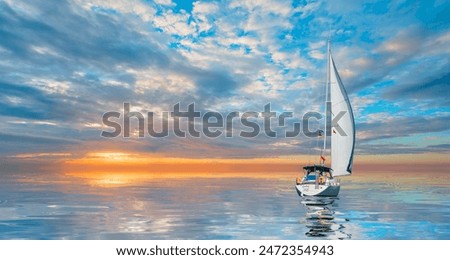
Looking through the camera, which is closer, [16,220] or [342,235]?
[342,235]

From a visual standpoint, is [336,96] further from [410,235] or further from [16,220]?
[16,220]

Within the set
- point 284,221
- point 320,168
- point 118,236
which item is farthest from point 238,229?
point 320,168

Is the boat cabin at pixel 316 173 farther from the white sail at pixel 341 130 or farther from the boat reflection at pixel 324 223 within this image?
the boat reflection at pixel 324 223

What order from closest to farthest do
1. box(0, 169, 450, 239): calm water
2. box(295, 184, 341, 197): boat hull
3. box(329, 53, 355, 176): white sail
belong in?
1. box(0, 169, 450, 239): calm water
2. box(295, 184, 341, 197): boat hull
3. box(329, 53, 355, 176): white sail

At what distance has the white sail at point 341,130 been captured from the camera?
66062 mm

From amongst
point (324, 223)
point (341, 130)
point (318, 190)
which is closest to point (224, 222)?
point (324, 223)

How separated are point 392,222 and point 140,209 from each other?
2496cm

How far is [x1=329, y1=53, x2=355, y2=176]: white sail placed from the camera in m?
66.1

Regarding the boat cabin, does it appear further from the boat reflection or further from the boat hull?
the boat reflection

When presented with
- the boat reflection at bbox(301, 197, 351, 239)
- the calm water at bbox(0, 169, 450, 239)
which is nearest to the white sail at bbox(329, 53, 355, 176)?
the calm water at bbox(0, 169, 450, 239)

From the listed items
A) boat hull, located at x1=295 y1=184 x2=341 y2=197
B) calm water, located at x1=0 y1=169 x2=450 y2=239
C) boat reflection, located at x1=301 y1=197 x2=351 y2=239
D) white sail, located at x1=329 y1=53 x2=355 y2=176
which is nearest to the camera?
boat reflection, located at x1=301 y1=197 x2=351 y2=239

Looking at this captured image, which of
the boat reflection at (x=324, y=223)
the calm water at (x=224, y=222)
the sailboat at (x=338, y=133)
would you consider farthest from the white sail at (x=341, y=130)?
the boat reflection at (x=324, y=223)

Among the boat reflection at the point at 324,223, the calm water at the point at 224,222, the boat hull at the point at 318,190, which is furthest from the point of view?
the boat hull at the point at 318,190

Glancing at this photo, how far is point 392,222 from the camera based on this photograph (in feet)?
115
